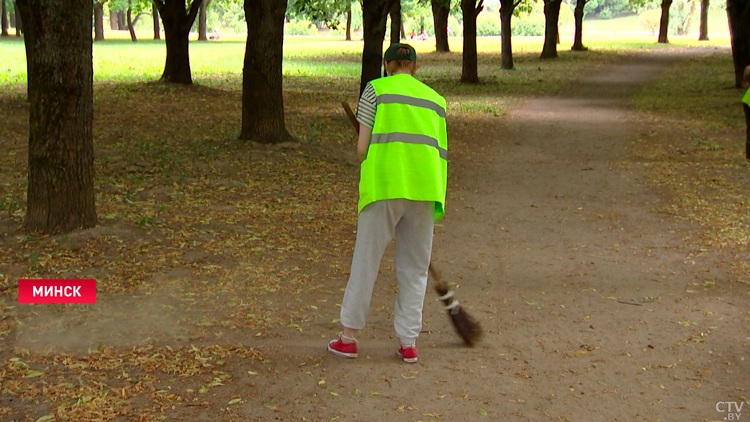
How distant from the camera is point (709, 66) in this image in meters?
35.2

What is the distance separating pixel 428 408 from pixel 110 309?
2585 mm

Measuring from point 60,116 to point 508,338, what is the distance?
428 centimetres

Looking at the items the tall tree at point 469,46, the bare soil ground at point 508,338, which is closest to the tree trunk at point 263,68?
the bare soil ground at point 508,338

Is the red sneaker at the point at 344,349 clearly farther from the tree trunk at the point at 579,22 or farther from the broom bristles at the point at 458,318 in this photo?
the tree trunk at the point at 579,22

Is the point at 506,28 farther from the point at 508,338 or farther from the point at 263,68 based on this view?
the point at 508,338

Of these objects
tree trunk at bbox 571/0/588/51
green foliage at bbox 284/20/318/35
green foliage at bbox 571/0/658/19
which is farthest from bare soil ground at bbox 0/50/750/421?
green foliage at bbox 571/0/658/19

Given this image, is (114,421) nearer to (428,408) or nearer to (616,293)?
(428,408)

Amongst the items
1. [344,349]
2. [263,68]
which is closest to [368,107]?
[344,349]

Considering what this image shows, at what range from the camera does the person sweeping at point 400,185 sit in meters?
4.78

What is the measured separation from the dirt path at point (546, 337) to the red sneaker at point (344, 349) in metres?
0.05

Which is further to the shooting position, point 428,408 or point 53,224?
point 53,224

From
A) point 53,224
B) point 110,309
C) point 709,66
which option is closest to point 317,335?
point 110,309
